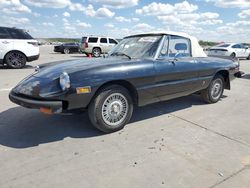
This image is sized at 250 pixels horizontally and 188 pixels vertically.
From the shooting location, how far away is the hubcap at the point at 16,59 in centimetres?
1150

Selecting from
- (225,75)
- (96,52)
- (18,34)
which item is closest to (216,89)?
(225,75)

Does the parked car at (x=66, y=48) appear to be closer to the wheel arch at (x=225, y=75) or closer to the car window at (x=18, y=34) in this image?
the car window at (x=18, y=34)

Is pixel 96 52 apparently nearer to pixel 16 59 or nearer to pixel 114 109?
pixel 16 59

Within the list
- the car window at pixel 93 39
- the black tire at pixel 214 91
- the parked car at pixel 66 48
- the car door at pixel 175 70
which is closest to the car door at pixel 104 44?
the car window at pixel 93 39

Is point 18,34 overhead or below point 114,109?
overhead

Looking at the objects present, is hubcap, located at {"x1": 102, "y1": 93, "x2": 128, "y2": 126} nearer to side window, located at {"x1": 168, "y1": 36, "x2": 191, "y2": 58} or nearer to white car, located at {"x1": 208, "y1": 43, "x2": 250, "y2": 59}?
side window, located at {"x1": 168, "y1": 36, "x2": 191, "y2": 58}

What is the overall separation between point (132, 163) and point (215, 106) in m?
3.28

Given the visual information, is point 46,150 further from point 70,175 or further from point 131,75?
point 131,75

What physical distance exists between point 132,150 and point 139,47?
2120mm

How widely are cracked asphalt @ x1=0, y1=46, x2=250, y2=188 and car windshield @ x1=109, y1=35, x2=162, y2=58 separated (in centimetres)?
117

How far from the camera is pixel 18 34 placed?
1170 cm

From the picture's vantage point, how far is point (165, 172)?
3.04 meters

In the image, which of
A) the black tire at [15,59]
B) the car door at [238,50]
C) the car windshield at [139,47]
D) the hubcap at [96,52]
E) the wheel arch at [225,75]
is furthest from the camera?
the hubcap at [96,52]

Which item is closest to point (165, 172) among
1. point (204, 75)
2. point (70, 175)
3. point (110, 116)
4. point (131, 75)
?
point (70, 175)
